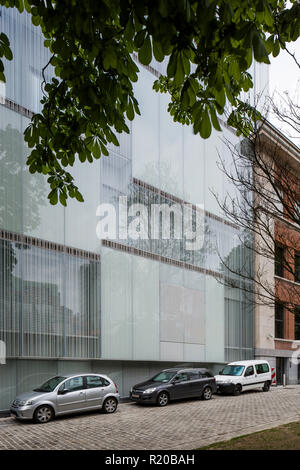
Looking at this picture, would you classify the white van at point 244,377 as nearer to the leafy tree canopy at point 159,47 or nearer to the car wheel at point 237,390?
the car wheel at point 237,390

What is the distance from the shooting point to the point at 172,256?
22250 mm

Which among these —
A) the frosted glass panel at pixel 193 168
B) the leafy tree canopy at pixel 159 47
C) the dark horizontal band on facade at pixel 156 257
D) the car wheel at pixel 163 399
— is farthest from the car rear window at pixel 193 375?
the leafy tree canopy at pixel 159 47

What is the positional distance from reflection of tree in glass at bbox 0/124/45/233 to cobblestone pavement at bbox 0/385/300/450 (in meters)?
6.13

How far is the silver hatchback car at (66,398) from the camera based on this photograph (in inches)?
536

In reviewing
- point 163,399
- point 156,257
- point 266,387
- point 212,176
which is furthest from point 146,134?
point 266,387

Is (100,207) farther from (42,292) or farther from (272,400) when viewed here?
(272,400)

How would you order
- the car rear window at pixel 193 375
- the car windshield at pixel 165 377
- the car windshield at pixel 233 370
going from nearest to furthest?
the car windshield at pixel 165 377 → the car rear window at pixel 193 375 → the car windshield at pixel 233 370

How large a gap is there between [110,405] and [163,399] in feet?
8.19

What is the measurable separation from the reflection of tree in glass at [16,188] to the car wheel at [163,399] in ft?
23.6

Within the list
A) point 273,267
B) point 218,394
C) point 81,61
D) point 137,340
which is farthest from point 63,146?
point 273,267

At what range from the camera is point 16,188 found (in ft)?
53.2

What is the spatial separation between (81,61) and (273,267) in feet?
79.3

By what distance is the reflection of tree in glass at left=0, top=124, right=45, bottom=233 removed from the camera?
15883 mm

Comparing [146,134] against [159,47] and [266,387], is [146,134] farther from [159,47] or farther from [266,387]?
[159,47]
